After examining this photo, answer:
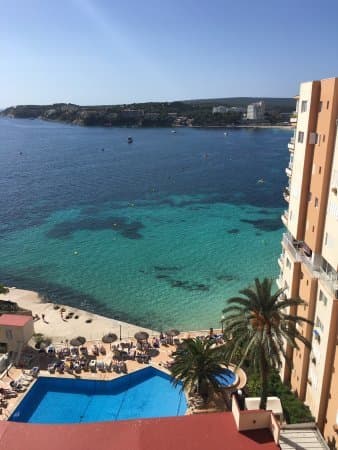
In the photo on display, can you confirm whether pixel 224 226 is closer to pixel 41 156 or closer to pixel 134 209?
pixel 134 209

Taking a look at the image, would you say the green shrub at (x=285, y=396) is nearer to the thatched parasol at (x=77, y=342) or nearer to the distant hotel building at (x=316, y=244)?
the distant hotel building at (x=316, y=244)

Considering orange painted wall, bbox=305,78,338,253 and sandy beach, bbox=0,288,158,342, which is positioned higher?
orange painted wall, bbox=305,78,338,253

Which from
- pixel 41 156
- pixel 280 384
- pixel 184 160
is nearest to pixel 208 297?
pixel 280 384

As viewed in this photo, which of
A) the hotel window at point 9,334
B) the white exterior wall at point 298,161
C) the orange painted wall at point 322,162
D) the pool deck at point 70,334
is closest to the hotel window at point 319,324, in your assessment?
the orange painted wall at point 322,162

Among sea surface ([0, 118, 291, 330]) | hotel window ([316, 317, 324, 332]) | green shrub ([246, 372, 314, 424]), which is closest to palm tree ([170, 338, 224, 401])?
green shrub ([246, 372, 314, 424])

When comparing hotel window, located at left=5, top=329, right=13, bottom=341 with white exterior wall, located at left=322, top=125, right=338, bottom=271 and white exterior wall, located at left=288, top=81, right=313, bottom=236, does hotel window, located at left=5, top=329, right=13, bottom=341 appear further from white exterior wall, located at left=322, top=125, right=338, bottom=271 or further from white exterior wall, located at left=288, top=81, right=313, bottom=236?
white exterior wall, located at left=322, top=125, right=338, bottom=271

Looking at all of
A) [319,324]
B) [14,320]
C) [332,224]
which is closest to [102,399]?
[14,320]
